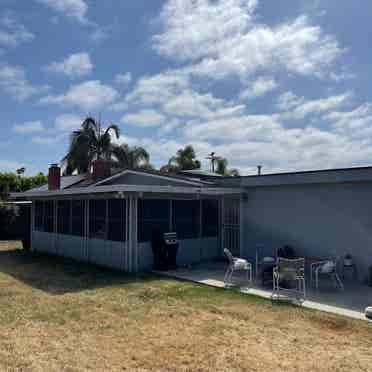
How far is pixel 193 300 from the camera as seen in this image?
23.0 feet

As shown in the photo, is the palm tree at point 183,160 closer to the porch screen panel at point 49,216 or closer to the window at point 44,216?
the window at point 44,216

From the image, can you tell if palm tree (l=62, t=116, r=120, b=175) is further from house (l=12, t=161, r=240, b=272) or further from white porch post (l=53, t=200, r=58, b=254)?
white porch post (l=53, t=200, r=58, b=254)

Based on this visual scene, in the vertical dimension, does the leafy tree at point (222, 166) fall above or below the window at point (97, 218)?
above

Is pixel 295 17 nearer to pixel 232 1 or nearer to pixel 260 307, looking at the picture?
pixel 232 1

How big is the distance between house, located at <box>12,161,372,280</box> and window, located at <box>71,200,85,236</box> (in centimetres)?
4

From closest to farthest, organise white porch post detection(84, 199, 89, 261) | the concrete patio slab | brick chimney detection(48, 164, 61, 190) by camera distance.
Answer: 1. the concrete patio slab
2. white porch post detection(84, 199, 89, 261)
3. brick chimney detection(48, 164, 61, 190)

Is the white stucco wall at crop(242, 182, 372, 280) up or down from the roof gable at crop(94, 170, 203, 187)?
down

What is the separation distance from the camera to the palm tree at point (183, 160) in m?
32.2

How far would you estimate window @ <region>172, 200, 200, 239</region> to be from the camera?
1106 cm

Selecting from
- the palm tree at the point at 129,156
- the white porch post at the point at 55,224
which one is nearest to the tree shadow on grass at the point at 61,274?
the white porch post at the point at 55,224

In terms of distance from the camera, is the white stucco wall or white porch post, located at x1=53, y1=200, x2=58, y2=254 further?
white porch post, located at x1=53, y1=200, x2=58, y2=254

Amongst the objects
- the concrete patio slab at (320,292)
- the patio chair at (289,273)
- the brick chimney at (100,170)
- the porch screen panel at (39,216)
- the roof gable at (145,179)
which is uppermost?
the brick chimney at (100,170)

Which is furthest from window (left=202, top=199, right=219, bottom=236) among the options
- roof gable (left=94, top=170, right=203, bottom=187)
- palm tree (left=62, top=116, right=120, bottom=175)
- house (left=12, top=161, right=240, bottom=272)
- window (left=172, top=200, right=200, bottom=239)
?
palm tree (left=62, top=116, right=120, bottom=175)

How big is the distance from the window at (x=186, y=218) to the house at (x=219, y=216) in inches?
1.3
